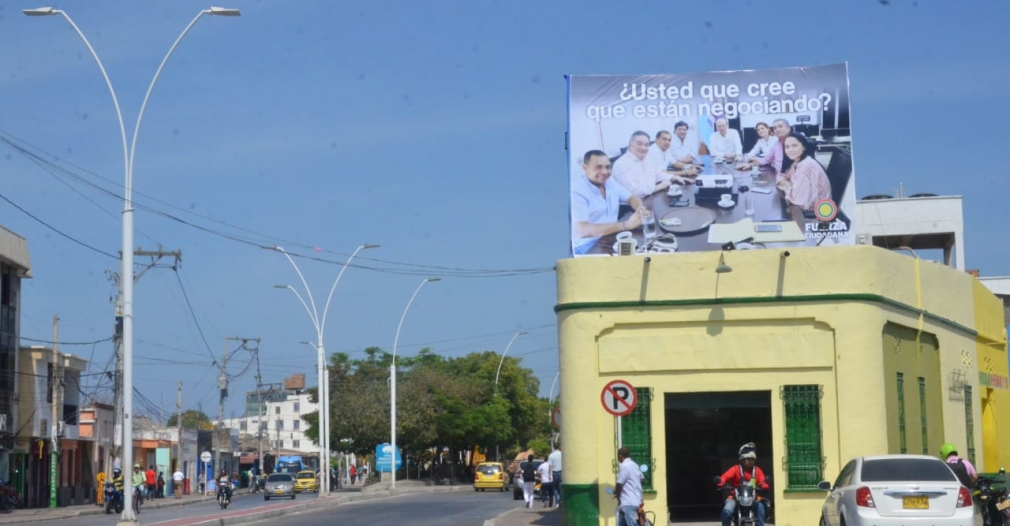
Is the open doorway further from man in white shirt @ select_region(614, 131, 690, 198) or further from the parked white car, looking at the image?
the parked white car

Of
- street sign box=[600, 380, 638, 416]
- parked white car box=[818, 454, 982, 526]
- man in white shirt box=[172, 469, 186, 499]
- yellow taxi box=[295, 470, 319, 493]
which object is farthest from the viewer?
yellow taxi box=[295, 470, 319, 493]

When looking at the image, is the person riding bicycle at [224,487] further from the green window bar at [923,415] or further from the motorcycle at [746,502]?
the motorcycle at [746,502]

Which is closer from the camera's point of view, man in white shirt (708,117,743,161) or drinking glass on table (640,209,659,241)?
drinking glass on table (640,209,659,241)

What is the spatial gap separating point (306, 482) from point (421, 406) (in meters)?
8.03

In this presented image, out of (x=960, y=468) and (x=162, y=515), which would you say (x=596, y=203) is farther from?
(x=162, y=515)

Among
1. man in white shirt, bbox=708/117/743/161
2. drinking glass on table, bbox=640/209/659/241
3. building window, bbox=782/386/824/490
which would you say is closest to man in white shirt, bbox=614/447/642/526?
building window, bbox=782/386/824/490

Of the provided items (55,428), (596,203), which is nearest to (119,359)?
(55,428)

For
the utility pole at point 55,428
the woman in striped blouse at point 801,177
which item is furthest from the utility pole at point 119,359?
the woman in striped blouse at point 801,177

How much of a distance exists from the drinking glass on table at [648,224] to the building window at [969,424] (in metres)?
7.97

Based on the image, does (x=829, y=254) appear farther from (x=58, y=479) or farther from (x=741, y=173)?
(x=58, y=479)

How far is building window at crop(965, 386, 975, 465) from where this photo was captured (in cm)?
2742

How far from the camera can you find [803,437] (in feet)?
71.8

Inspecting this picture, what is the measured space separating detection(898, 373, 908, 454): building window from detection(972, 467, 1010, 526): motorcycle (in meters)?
3.24

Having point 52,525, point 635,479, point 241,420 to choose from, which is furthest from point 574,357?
point 241,420
